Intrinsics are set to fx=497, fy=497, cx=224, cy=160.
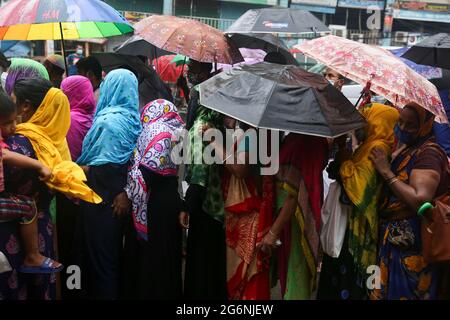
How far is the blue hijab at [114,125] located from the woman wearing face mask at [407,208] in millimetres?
1609

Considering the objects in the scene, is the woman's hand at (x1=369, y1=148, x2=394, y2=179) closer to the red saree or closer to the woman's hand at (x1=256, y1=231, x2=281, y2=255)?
the red saree

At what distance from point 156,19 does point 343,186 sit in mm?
2361

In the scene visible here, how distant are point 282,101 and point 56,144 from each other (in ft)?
4.48

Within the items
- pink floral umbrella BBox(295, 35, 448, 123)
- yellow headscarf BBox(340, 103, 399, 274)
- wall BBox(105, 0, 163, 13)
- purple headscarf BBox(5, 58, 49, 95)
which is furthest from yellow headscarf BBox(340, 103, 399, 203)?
wall BBox(105, 0, 163, 13)

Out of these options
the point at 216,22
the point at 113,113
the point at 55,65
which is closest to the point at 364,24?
the point at 216,22

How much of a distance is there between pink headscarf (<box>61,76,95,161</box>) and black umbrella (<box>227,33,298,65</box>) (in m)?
2.27

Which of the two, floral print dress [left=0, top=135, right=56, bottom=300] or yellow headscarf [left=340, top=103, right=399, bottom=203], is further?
yellow headscarf [left=340, top=103, right=399, bottom=203]

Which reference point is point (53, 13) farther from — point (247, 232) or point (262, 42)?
point (262, 42)

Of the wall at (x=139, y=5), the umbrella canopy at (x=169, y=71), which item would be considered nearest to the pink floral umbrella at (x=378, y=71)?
the umbrella canopy at (x=169, y=71)

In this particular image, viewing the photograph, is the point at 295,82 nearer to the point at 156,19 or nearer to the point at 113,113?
the point at 113,113

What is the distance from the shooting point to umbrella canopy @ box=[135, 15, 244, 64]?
3.88 m

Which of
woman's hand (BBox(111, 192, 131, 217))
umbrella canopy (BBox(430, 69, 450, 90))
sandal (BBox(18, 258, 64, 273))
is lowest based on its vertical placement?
sandal (BBox(18, 258, 64, 273))

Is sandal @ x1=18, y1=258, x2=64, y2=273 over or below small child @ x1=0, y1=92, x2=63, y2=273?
below

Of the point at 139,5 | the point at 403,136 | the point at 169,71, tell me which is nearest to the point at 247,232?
the point at 403,136
